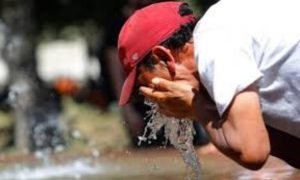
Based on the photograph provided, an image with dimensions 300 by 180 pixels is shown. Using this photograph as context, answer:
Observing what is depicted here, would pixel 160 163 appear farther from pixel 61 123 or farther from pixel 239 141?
pixel 61 123

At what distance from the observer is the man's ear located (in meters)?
3.91

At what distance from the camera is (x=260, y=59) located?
12.3 ft

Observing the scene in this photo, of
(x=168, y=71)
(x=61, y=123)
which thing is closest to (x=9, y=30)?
→ (x=61, y=123)

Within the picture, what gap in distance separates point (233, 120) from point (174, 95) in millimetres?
301

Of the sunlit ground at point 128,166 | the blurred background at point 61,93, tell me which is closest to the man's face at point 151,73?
the sunlit ground at point 128,166

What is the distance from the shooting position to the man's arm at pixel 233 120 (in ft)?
12.0

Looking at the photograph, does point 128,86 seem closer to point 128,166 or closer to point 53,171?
point 128,166

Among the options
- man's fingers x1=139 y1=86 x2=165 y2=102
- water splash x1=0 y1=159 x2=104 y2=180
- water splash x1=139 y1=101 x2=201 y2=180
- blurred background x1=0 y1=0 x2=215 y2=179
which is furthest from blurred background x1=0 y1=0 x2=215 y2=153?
man's fingers x1=139 y1=86 x2=165 y2=102

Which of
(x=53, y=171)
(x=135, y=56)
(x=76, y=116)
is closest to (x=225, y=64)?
(x=135, y=56)

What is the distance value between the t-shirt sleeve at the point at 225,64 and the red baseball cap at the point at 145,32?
0.25 metres

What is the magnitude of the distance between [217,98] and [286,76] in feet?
0.81

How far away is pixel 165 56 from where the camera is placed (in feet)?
12.9

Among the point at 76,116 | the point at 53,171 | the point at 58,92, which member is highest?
the point at 53,171

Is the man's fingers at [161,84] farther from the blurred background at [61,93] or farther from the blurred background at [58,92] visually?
the blurred background at [58,92]
